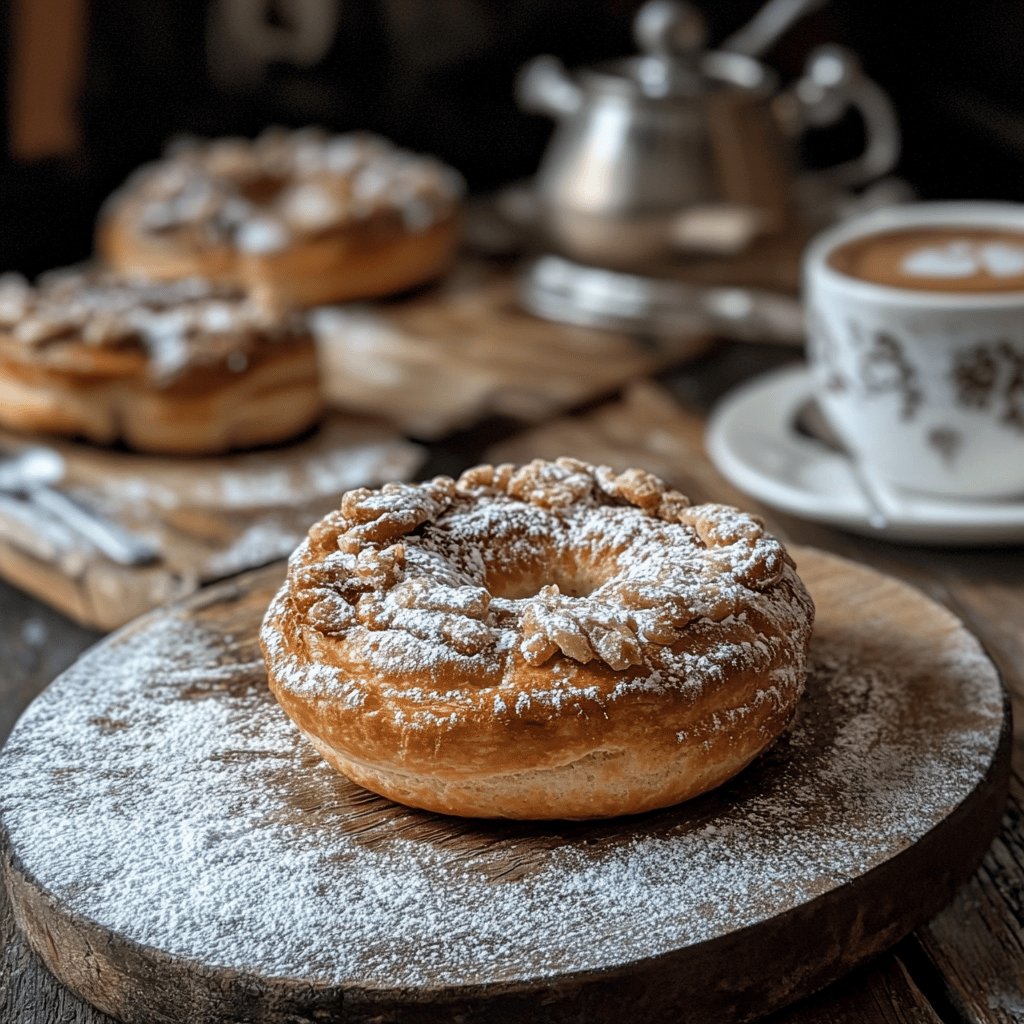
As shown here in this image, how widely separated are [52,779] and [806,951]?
1.80 feet

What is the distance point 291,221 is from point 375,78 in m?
0.72

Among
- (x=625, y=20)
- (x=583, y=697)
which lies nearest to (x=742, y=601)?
(x=583, y=697)

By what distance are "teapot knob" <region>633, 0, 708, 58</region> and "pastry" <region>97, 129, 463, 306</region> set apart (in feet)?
1.46

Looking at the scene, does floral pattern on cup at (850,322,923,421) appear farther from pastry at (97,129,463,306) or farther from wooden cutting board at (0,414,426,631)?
pastry at (97,129,463,306)

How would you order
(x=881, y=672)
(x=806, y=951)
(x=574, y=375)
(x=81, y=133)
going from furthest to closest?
(x=81, y=133)
(x=574, y=375)
(x=881, y=672)
(x=806, y=951)

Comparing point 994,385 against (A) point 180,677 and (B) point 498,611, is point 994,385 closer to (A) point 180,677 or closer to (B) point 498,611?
(B) point 498,611

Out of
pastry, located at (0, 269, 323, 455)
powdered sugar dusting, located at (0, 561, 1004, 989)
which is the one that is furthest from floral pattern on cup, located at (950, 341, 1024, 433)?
pastry, located at (0, 269, 323, 455)

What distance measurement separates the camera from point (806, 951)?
885 mm

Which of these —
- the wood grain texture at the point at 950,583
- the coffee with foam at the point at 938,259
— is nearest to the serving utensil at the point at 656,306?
the wood grain texture at the point at 950,583

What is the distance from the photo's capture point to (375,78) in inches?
114

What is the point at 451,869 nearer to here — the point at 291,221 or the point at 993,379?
the point at 993,379

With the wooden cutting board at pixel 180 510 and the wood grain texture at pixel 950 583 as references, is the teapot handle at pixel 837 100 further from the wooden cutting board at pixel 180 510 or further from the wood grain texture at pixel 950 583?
the wooden cutting board at pixel 180 510

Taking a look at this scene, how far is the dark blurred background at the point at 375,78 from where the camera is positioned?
8.48 ft

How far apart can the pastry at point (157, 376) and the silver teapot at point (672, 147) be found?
67cm
